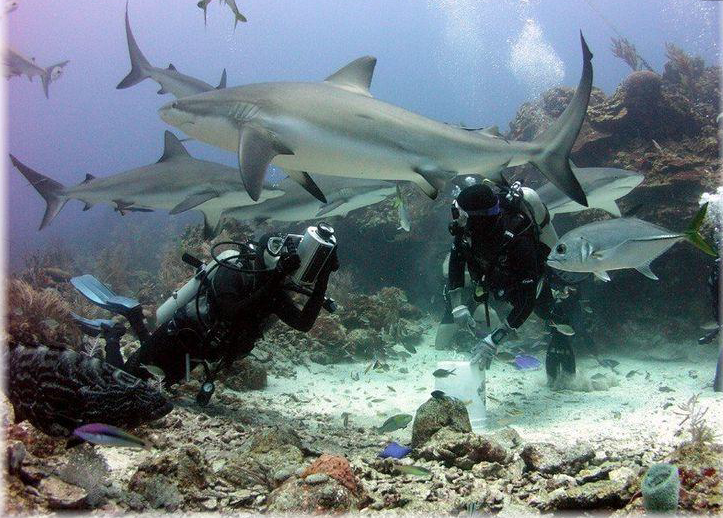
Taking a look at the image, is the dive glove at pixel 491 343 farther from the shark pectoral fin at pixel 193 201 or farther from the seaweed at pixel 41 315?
the seaweed at pixel 41 315

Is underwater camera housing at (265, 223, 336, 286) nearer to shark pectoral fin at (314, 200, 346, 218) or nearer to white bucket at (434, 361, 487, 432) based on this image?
white bucket at (434, 361, 487, 432)

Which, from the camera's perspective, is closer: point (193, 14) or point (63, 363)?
point (63, 363)

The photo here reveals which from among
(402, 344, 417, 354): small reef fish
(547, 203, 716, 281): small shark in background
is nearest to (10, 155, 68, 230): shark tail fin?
(402, 344, 417, 354): small reef fish

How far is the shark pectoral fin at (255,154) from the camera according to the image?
3428 mm

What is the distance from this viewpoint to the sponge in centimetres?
207

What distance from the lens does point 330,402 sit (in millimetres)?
6301

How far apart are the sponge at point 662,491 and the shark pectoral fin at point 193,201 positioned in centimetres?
614

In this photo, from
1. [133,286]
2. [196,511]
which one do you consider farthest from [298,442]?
[133,286]

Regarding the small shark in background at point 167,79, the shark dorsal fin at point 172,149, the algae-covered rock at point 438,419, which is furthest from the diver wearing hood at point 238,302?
the small shark in background at point 167,79

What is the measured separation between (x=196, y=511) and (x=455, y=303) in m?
4.31

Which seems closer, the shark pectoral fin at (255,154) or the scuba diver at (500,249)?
the shark pectoral fin at (255,154)

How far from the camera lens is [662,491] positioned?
2080 mm

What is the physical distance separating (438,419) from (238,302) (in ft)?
7.48

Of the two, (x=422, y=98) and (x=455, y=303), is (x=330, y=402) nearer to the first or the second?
(x=455, y=303)
